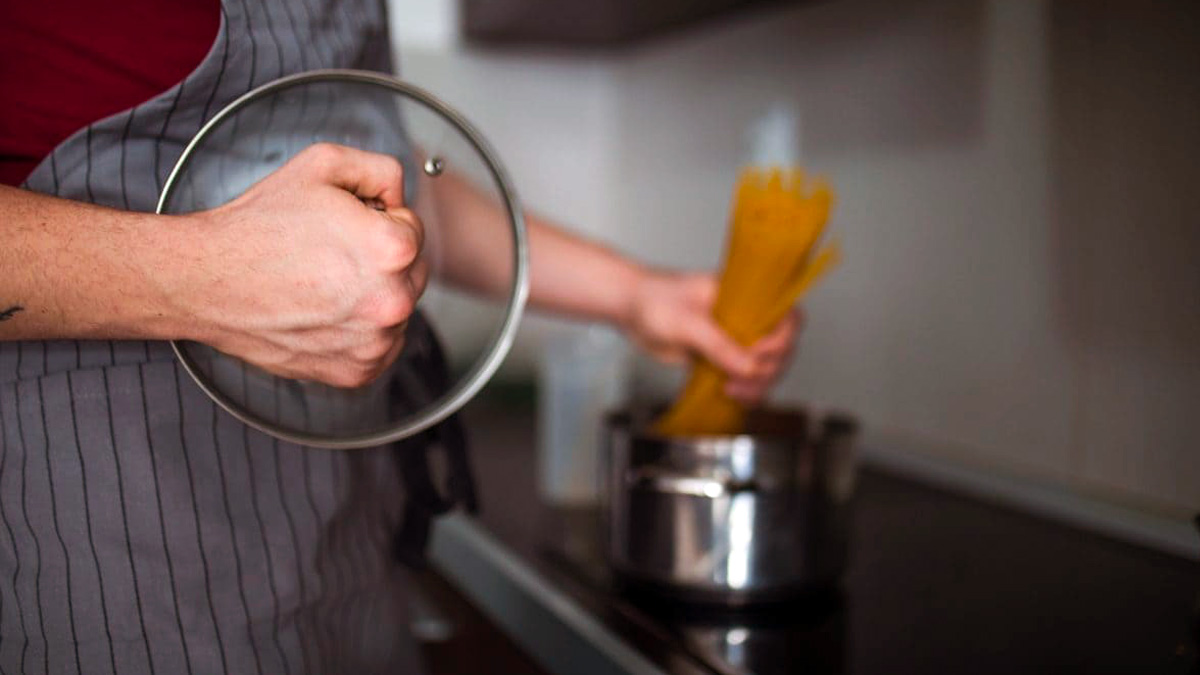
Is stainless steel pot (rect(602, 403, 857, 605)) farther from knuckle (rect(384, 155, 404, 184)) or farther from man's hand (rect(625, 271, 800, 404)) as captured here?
knuckle (rect(384, 155, 404, 184))

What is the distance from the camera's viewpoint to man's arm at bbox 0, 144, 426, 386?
1.33 ft

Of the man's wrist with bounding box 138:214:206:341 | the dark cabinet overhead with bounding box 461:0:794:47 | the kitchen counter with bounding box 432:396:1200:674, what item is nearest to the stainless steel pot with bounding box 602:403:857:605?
the kitchen counter with bounding box 432:396:1200:674

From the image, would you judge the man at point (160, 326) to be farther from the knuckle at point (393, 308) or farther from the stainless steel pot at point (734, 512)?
the stainless steel pot at point (734, 512)

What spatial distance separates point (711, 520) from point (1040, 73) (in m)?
0.61

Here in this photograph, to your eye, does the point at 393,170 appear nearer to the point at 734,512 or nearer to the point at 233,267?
the point at 233,267

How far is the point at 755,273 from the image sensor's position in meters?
0.77

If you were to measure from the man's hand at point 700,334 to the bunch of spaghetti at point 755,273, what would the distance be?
0.01m

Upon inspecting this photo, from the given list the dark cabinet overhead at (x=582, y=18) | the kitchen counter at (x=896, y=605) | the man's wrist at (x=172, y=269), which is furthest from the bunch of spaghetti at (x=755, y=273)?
the dark cabinet overhead at (x=582, y=18)

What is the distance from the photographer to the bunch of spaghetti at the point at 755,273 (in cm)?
74

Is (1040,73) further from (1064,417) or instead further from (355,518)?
(355,518)

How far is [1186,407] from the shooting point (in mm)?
900

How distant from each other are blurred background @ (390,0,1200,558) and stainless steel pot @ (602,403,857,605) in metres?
0.20

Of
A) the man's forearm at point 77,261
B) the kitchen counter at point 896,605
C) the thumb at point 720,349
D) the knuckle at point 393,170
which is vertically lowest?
the kitchen counter at point 896,605

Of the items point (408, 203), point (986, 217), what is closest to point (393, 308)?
point (408, 203)
